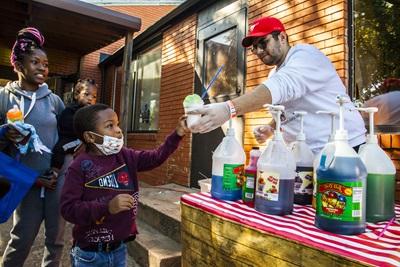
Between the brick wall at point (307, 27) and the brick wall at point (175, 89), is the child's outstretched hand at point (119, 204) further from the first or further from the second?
A: the brick wall at point (175, 89)

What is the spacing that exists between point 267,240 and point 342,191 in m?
0.33

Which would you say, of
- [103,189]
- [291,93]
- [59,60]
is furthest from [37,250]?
[59,60]

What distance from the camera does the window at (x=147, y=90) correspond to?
758 centimetres

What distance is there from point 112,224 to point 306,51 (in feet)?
4.87

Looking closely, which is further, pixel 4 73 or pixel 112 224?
pixel 4 73

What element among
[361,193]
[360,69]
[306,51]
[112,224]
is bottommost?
[112,224]

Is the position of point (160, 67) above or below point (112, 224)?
above

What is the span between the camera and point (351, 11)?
3.28m

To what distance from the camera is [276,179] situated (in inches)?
54.2

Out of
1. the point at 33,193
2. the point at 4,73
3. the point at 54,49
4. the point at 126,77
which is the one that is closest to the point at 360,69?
the point at 33,193

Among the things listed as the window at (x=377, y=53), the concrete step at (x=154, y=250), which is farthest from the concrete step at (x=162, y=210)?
the window at (x=377, y=53)

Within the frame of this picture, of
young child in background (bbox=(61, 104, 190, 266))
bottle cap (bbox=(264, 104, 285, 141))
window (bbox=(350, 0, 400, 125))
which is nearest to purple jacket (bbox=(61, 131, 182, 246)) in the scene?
young child in background (bbox=(61, 104, 190, 266))

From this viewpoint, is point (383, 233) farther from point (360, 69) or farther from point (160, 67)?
point (160, 67)

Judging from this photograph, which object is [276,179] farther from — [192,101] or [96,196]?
[96,196]
